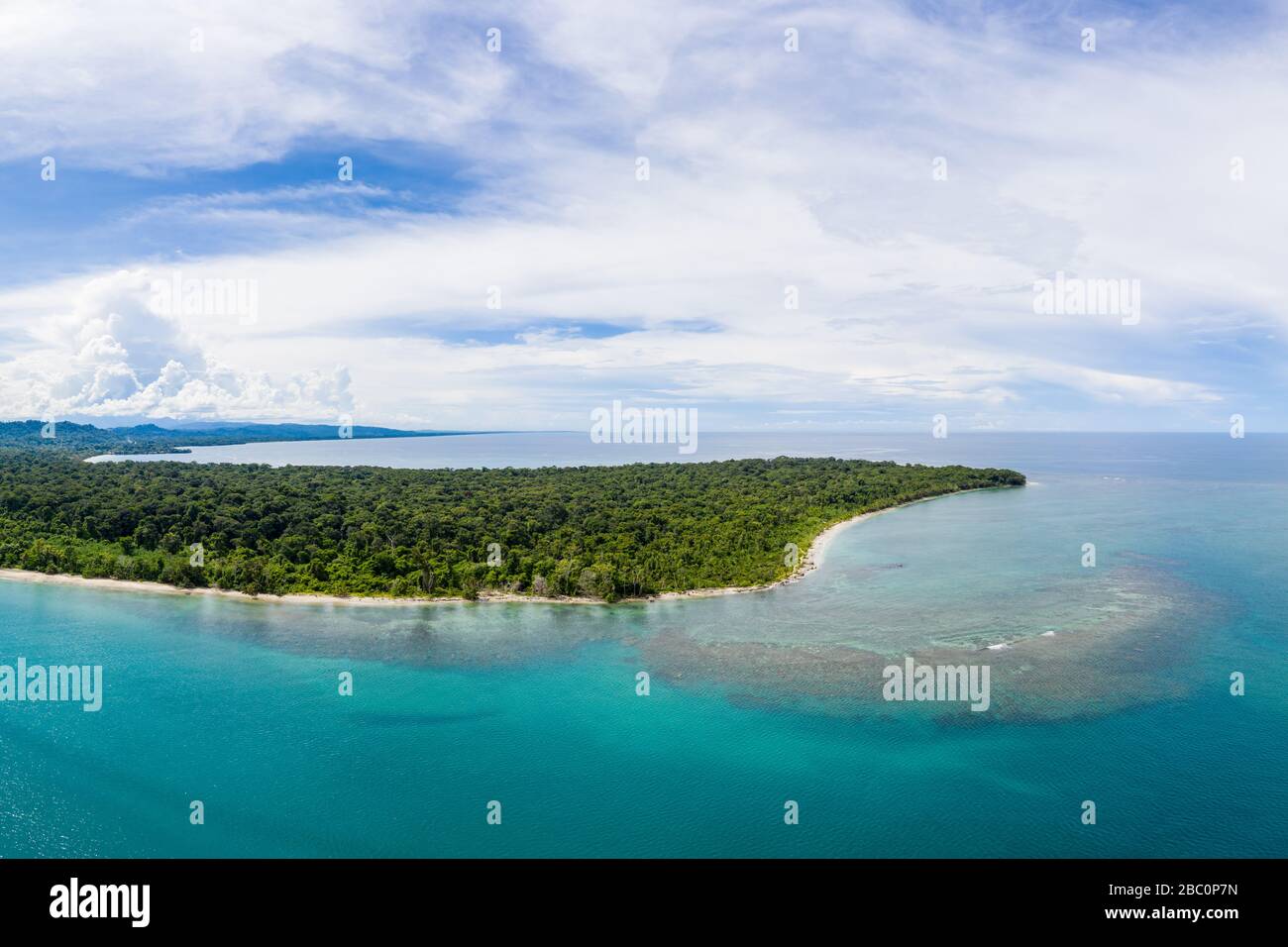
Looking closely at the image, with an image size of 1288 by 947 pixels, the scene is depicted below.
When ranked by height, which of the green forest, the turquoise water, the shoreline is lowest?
the turquoise water

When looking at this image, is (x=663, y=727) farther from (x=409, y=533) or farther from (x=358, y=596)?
(x=409, y=533)

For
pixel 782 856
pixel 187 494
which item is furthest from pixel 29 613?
pixel 782 856

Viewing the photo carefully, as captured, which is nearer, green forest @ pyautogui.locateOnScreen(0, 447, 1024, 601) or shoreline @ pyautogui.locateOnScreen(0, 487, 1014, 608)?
shoreline @ pyautogui.locateOnScreen(0, 487, 1014, 608)

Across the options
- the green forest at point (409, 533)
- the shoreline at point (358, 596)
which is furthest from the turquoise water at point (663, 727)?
the green forest at point (409, 533)

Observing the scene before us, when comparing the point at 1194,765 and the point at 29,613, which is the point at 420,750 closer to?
the point at 1194,765

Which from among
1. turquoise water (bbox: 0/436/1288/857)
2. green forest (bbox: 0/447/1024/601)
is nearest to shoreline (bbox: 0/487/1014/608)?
green forest (bbox: 0/447/1024/601)

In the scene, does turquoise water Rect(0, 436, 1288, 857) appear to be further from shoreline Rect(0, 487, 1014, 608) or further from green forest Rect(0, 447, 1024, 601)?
green forest Rect(0, 447, 1024, 601)
